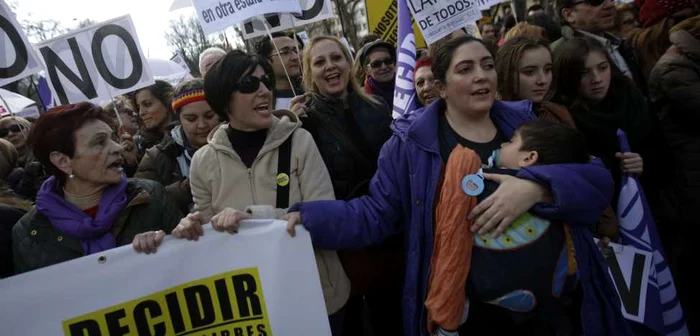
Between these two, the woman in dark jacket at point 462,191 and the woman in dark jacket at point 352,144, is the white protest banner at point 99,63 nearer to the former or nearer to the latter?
the woman in dark jacket at point 352,144

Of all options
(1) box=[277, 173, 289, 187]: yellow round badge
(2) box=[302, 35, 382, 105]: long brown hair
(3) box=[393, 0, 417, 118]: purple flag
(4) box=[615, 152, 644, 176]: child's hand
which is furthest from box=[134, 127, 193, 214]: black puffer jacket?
(4) box=[615, 152, 644, 176]: child's hand

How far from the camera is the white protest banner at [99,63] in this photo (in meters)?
3.81

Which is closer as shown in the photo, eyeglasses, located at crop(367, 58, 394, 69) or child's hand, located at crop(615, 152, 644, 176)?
child's hand, located at crop(615, 152, 644, 176)

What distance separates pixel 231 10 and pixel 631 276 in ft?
11.4

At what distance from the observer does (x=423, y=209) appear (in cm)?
213

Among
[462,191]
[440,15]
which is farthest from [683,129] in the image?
[462,191]

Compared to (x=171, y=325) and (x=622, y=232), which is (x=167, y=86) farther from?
(x=622, y=232)

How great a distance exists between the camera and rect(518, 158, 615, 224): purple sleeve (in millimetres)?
1908

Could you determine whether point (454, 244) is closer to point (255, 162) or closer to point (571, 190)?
point (571, 190)

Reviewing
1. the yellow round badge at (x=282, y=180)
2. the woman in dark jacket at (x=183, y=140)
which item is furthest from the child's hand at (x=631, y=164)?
the woman in dark jacket at (x=183, y=140)

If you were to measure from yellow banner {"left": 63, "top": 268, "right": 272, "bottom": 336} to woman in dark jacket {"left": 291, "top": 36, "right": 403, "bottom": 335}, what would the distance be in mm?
574

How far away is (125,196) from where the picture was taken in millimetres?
2256

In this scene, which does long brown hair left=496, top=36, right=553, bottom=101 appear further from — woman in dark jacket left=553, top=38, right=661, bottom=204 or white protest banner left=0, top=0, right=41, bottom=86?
white protest banner left=0, top=0, right=41, bottom=86

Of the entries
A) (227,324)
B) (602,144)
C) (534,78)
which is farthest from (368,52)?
(227,324)
